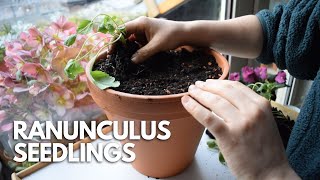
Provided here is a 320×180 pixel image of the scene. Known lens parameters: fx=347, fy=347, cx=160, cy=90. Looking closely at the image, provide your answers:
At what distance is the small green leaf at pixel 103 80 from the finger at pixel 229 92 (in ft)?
0.44

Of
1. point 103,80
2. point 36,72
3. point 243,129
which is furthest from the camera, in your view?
point 36,72

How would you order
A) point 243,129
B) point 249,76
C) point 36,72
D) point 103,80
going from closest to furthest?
point 243,129 < point 103,80 < point 36,72 < point 249,76

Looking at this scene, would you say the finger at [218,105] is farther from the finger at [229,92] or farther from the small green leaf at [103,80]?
the small green leaf at [103,80]

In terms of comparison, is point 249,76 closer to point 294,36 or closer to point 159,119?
point 294,36

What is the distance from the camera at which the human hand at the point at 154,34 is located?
1.90 ft

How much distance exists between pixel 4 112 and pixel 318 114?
1.86ft

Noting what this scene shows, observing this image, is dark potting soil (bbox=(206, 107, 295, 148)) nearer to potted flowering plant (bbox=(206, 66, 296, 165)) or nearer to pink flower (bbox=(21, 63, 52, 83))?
potted flowering plant (bbox=(206, 66, 296, 165))

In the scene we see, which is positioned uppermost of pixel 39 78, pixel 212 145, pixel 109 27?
pixel 109 27

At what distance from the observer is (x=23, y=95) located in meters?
0.68

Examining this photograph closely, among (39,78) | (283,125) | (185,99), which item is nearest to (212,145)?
(283,125)

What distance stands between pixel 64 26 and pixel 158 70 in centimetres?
23

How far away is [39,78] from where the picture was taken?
657 millimetres

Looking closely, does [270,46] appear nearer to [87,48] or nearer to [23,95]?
[87,48]

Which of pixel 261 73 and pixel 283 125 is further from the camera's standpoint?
pixel 261 73
